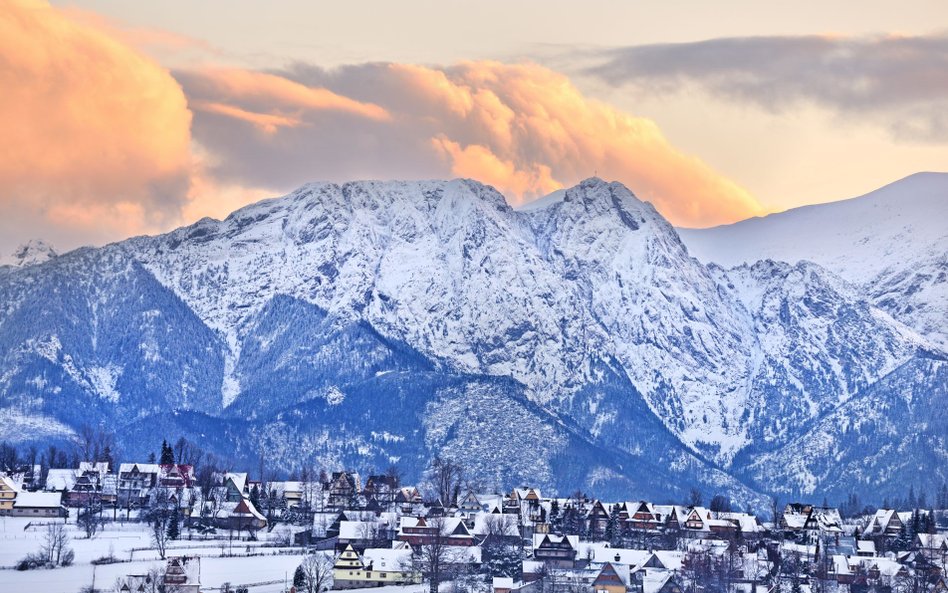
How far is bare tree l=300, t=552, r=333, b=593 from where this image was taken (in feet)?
610

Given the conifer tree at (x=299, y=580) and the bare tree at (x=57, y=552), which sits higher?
the bare tree at (x=57, y=552)

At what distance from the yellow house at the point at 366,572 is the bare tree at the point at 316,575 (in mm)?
913

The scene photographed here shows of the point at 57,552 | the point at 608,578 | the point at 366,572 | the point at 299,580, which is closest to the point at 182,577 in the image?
the point at 299,580

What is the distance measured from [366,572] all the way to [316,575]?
7588mm

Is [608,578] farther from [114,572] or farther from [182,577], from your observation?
[114,572]

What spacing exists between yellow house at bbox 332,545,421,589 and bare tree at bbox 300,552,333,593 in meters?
0.91

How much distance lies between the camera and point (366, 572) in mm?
197125

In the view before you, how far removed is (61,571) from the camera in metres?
186

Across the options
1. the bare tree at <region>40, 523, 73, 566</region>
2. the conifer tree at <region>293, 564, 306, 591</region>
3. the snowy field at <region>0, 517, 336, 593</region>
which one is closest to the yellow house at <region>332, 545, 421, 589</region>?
the snowy field at <region>0, 517, 336, 593</region>

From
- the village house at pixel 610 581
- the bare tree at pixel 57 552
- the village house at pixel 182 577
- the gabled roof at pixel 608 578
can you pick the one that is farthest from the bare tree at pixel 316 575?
the gabled roof at pixel 608 578

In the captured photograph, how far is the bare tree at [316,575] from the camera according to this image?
610 ft

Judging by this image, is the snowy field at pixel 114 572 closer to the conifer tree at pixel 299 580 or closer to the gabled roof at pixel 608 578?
the conifer tree at pixel 299 580

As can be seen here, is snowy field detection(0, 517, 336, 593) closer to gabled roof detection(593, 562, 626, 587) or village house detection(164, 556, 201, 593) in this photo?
village house detection(164, 556, 201, 593)

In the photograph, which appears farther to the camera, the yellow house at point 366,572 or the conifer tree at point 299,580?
the yellow house at point 366,572
